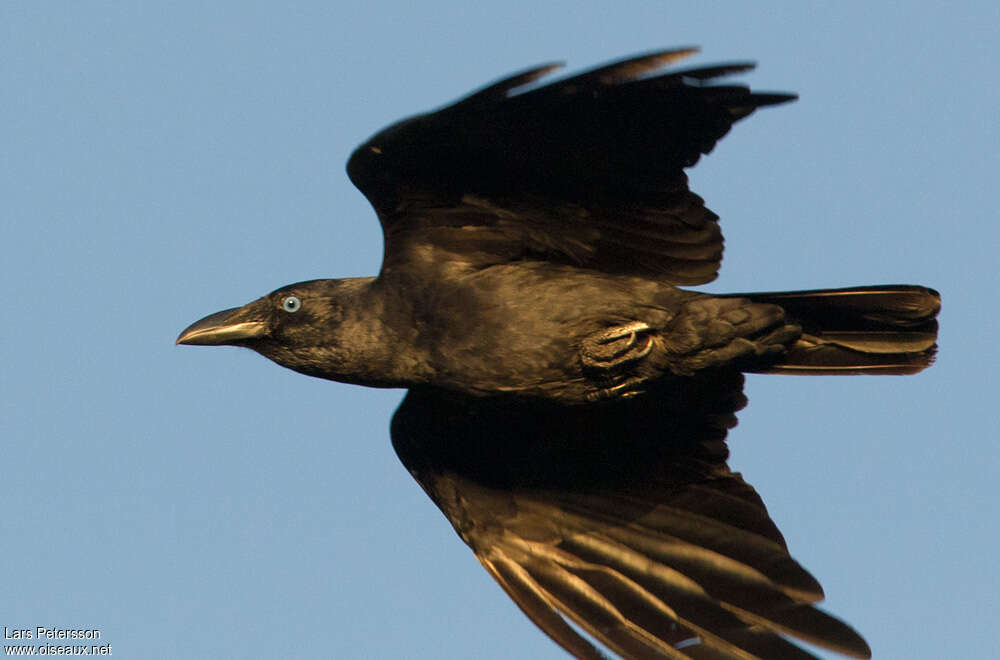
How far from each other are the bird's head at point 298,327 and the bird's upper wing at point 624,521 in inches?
21.3

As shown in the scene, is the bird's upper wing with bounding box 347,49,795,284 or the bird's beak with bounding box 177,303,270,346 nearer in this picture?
the bird's upper wing with bounding box 347,49,795,284

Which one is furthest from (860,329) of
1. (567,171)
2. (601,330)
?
(567,171)

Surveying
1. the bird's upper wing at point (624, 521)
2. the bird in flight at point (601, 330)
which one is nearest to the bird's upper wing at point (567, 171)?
the bird in flight at point (601, 330)

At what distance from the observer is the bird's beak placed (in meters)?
7.08

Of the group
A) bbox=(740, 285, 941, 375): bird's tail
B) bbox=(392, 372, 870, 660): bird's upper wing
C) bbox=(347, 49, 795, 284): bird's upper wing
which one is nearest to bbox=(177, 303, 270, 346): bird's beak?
bbox=(347, 49, 795, 284): bird's upper wing

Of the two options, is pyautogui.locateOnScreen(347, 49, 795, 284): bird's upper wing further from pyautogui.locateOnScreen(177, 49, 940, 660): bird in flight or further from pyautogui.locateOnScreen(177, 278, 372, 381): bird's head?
pyautogui.locateOnScreen(177, 278, 372, 381): bird's head

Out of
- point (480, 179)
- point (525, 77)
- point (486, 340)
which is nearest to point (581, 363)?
point (486, 340)

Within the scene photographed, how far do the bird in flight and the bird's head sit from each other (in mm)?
10

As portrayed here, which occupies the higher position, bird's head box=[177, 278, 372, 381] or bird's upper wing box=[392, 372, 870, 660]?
bird's head box=[177, 278, 372, 381]

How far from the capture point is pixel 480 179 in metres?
6.61

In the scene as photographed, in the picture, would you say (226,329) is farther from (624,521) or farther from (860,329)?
(860,329)

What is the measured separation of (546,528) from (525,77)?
96.3 inches

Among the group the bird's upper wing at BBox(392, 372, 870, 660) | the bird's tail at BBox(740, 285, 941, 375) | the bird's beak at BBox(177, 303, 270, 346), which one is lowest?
the bird's upper wing at BBox(392, 372, 870, 660)

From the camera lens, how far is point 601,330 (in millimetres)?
6676
